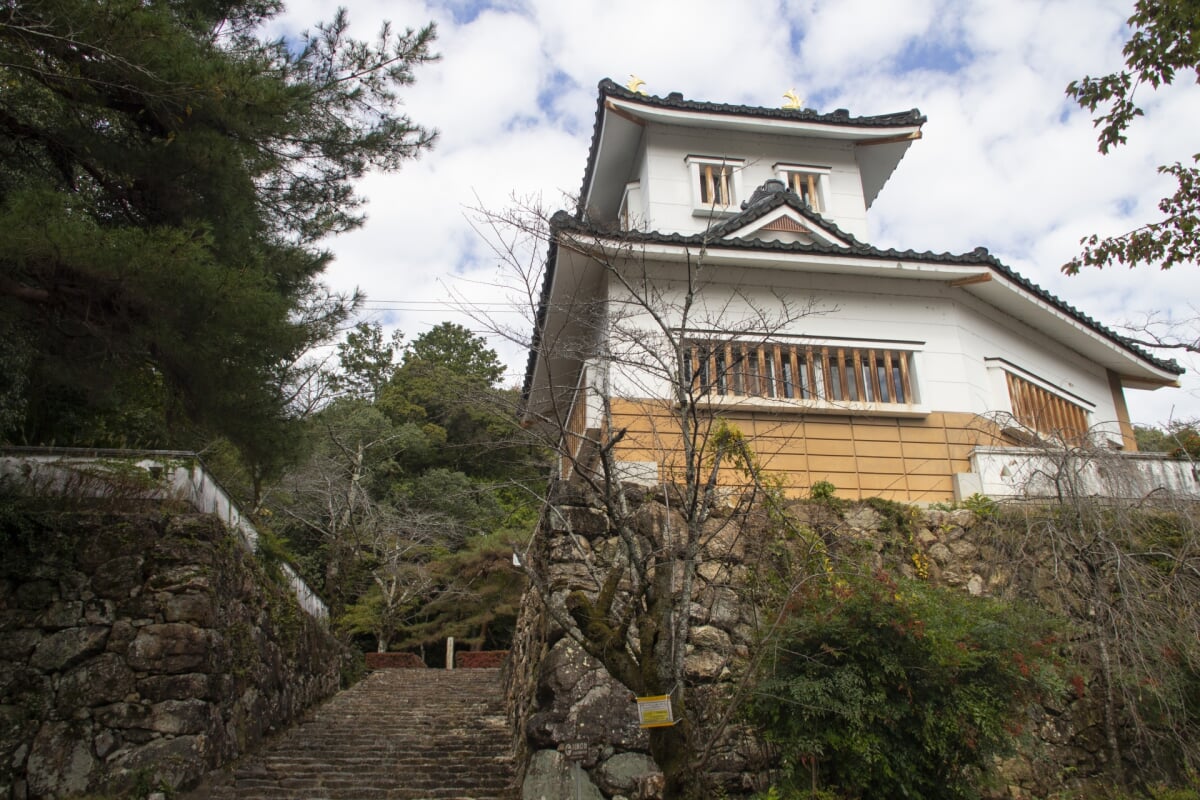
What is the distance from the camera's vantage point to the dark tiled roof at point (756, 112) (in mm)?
14438

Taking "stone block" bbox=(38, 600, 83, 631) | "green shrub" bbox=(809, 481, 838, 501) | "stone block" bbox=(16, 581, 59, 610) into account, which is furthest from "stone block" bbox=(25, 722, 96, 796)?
"green shrub" bbox=(809, 481, 838, 501)

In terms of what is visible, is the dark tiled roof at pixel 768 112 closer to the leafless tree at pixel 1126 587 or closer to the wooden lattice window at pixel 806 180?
the wooden lattice window at pixel 806 180

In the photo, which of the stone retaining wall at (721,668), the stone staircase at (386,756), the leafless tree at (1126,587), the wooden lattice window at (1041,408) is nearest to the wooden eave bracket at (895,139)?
the wooden lattice window at (1041,408)

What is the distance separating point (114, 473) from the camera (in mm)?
9352

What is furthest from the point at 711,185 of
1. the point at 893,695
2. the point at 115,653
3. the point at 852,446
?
the point at 115,653

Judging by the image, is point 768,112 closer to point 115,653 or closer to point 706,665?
point 706,665

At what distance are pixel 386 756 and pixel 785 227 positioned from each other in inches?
365

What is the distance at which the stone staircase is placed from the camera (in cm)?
876

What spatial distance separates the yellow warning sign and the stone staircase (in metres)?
3.68

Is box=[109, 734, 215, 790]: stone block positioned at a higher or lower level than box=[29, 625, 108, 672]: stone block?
lower

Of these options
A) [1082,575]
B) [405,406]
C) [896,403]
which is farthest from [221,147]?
[405,406]

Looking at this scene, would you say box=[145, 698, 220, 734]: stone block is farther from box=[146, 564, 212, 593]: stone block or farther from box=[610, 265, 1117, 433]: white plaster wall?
box=[610, 265, 1117, 433]: white plaster wall

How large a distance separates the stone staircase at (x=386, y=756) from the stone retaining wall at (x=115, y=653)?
499 millimetres

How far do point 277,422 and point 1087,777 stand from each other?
9.02 m
